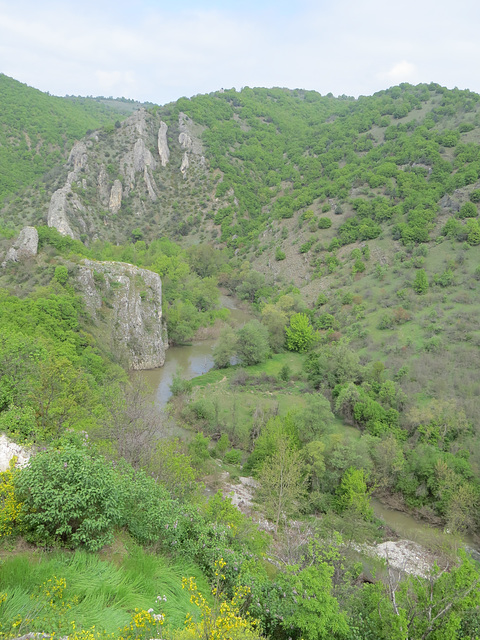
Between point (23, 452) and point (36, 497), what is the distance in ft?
12.5

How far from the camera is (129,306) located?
121 ft

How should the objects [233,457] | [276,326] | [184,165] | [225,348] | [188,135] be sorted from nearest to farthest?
[233,457] < [225,348] < [276,326] < [184,165] < [188,135]

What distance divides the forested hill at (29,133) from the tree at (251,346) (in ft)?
186

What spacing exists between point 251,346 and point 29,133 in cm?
7598

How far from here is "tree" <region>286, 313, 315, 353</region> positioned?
42.6 metres

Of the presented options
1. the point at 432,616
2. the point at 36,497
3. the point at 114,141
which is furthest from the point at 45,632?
the point at 114,141

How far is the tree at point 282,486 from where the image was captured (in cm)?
1942

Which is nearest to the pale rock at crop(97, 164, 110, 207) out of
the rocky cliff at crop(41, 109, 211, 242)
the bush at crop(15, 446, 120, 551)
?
the rocky cliff at crop(41, 109, 211, 242)

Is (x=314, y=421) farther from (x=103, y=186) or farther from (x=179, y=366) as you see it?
(x=103, y=186)

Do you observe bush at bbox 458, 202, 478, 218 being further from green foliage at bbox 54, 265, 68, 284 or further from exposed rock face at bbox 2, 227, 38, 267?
exposed rock face at bbox 2, 227, 38, 267

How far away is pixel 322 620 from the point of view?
22.8 feet

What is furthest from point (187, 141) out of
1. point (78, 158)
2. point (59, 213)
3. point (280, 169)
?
point (59, 213)

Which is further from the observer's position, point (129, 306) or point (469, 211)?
point (469, 211)

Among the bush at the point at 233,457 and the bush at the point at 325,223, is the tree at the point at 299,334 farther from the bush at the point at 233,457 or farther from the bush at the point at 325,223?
the bush at the point at 325,223
